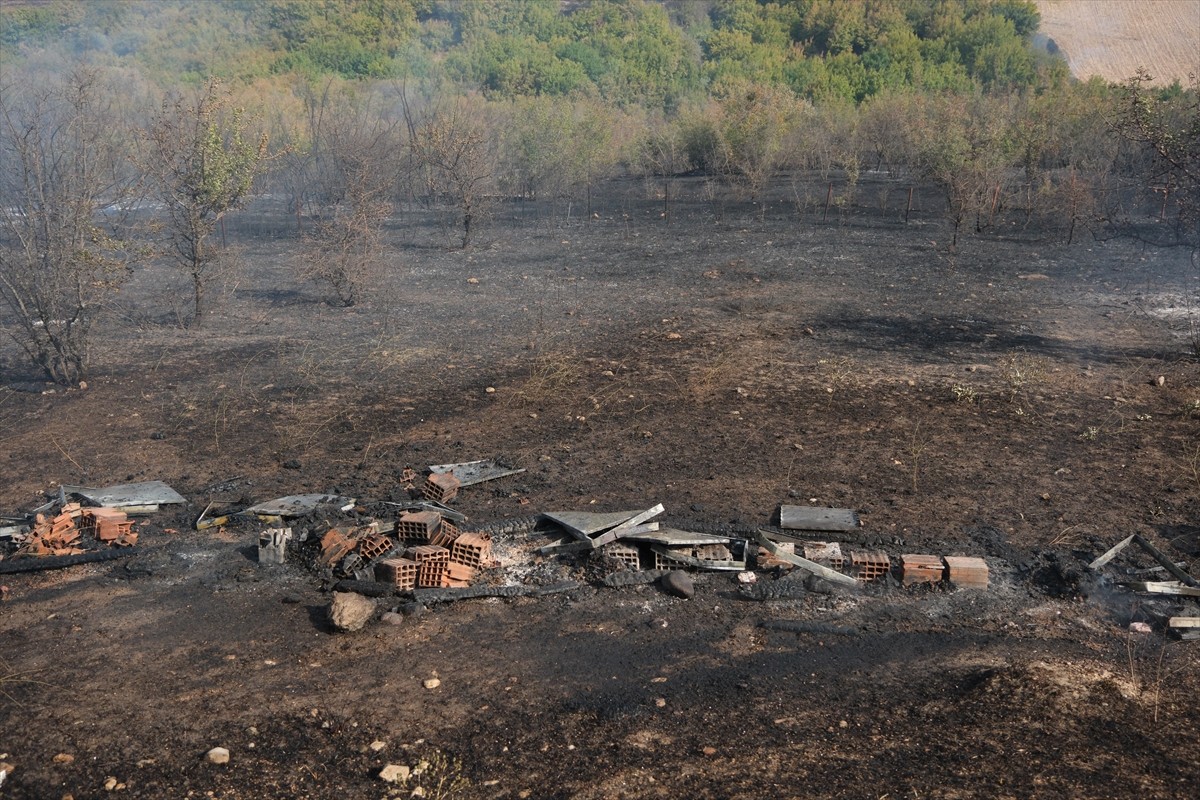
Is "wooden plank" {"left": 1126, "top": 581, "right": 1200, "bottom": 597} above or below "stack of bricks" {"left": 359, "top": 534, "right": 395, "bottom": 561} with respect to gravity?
above

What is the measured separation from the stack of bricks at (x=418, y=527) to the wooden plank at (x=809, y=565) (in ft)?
6.60

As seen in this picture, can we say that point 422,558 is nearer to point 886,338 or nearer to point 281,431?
point 281,431

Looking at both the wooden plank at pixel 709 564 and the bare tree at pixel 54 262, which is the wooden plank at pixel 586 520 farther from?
the bare tree at pixel 54 262

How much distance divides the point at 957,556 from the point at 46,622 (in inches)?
203

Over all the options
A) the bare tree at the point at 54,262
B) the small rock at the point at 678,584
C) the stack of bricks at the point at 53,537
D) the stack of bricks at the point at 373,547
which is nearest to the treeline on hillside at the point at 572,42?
the bare tree at the point at 54,262

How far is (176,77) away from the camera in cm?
4284

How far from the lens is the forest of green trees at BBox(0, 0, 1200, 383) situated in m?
10.6

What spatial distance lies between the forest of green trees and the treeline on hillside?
17cm

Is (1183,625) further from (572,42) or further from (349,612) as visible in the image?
(572,42)

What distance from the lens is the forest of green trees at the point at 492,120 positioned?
10.6 meters

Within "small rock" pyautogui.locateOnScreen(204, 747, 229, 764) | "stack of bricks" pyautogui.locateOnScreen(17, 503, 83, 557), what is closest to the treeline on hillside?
"stack of bricks" pyautogui.locateOnScreen(17, 503, 83, 557)

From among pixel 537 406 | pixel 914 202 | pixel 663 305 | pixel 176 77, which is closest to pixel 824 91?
pixel 914 202

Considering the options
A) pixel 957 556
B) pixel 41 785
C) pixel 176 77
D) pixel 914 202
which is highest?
pixel 176 77

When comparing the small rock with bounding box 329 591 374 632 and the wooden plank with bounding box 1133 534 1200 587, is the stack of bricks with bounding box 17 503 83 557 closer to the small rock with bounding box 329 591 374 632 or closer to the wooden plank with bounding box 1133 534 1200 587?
the small rock with bounding box 329 591 374 632
